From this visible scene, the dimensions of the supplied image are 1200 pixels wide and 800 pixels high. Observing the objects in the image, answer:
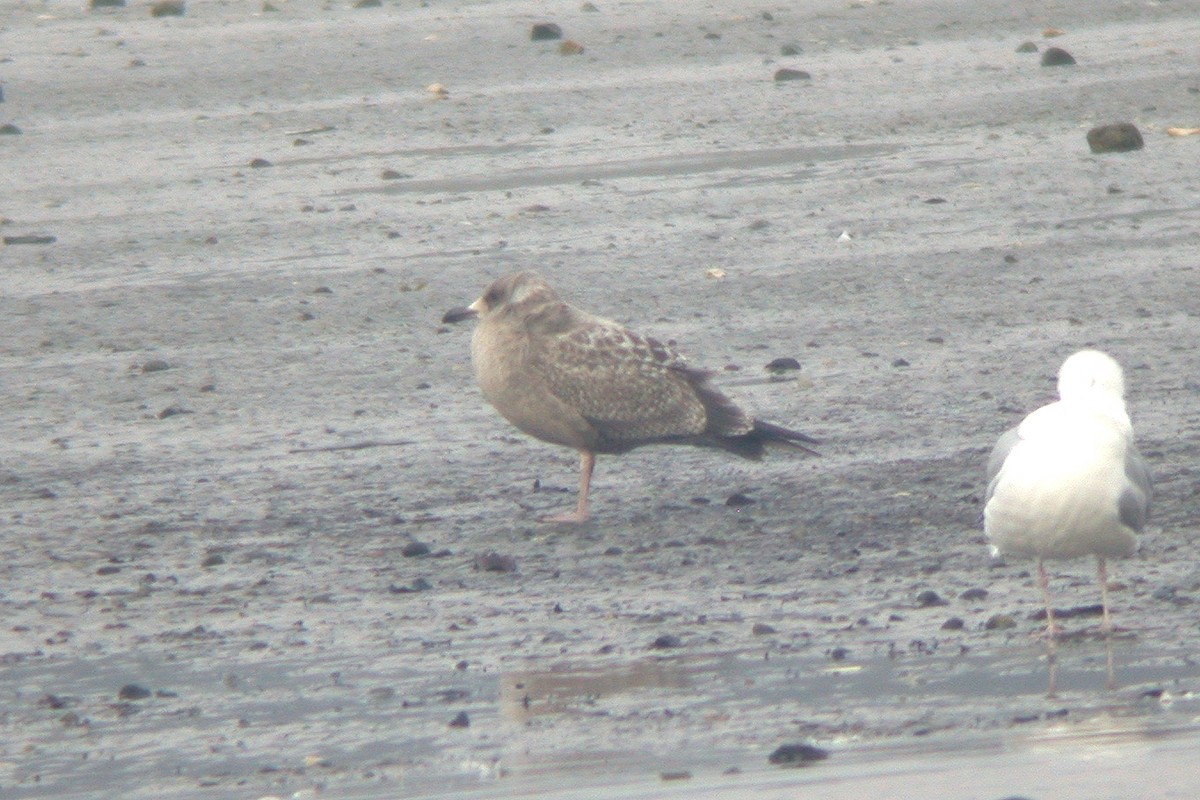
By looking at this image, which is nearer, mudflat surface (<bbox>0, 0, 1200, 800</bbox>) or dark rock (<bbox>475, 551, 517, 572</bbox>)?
mudflat surface (<bbox>0, 0, 1200, 800</bbox>)

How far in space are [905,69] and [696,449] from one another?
7036mm

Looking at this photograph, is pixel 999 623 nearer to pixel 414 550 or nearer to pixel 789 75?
pixel 414 550

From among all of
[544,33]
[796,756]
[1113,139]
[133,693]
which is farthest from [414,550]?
[544,33]

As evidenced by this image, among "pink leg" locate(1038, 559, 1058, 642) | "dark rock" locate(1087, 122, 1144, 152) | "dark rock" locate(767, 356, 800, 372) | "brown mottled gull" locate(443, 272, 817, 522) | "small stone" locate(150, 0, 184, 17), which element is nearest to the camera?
"pink leg" locate(1038, 559, 1058, 642)

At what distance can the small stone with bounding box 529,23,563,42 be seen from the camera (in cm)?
1573

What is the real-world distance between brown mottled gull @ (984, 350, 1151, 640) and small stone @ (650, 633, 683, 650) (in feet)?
2.77

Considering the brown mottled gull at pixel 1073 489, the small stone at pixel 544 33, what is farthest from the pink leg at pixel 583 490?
the small stone at pixel 544 33

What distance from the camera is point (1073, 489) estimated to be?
5781 mm

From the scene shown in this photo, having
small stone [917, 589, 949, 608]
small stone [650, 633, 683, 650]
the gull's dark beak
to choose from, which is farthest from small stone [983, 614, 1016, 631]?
the gull's dark beak

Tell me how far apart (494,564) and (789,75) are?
27.8ft

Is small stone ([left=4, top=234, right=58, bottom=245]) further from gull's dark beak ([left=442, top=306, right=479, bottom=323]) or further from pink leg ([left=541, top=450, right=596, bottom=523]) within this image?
pink leg ([left=541, top=450, right=596, bottom=523])

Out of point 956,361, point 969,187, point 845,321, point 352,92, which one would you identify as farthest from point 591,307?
point 352,92

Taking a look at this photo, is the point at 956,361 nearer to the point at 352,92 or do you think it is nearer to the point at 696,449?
the point at 696,449

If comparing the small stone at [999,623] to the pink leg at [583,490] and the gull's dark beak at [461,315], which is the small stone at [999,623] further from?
the gull's dark beak at [461,315]
